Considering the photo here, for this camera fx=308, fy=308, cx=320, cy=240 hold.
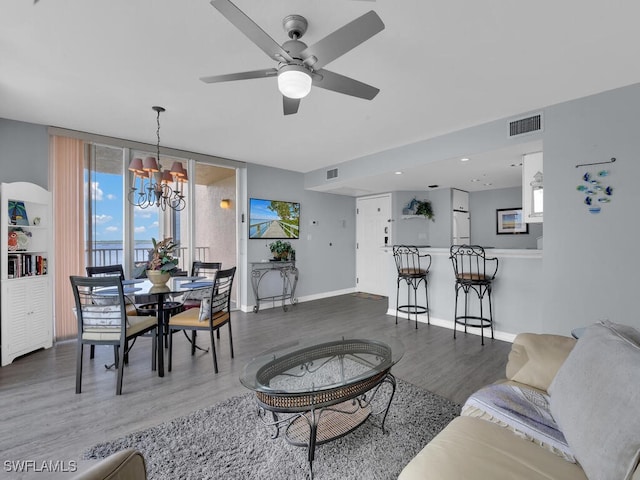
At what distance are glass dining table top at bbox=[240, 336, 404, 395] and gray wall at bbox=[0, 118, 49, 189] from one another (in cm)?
348

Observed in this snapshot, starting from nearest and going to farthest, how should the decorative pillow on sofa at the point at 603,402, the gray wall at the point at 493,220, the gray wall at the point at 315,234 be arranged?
the decorative pillow on sofa at the point at 603,402 < the gray wall at the point at 315,234 < the gray wall at the point at 493,220

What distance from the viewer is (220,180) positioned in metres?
5.62

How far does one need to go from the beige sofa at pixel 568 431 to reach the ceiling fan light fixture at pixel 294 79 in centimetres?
182

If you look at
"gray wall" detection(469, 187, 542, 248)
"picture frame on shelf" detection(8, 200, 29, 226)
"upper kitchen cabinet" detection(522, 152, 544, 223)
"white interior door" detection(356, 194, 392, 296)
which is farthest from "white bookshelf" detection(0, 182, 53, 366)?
"gray wall" detection(469, 187, 542, 248)

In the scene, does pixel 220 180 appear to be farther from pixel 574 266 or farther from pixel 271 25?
pixel 574 266

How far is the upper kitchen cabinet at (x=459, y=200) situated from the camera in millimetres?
6148

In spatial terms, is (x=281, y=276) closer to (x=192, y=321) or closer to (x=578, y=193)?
(x=192, y=321)

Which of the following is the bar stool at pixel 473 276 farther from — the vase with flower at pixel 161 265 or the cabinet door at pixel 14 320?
the cabinet door at pixel 14 320

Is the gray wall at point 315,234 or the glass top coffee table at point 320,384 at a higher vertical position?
the gray wall at point 315,234

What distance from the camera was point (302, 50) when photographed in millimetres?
1643

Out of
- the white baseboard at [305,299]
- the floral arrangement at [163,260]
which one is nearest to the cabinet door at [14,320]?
the floral arrangement at [163,260]

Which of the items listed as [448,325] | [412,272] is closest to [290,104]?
[412,272]

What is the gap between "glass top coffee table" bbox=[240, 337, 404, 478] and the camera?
156 centimetres

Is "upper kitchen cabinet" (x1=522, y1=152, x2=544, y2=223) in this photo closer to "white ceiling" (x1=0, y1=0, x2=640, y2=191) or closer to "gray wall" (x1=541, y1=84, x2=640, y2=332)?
"white ceiling" (x1=0, y1=0, x2=640, y2=191)
